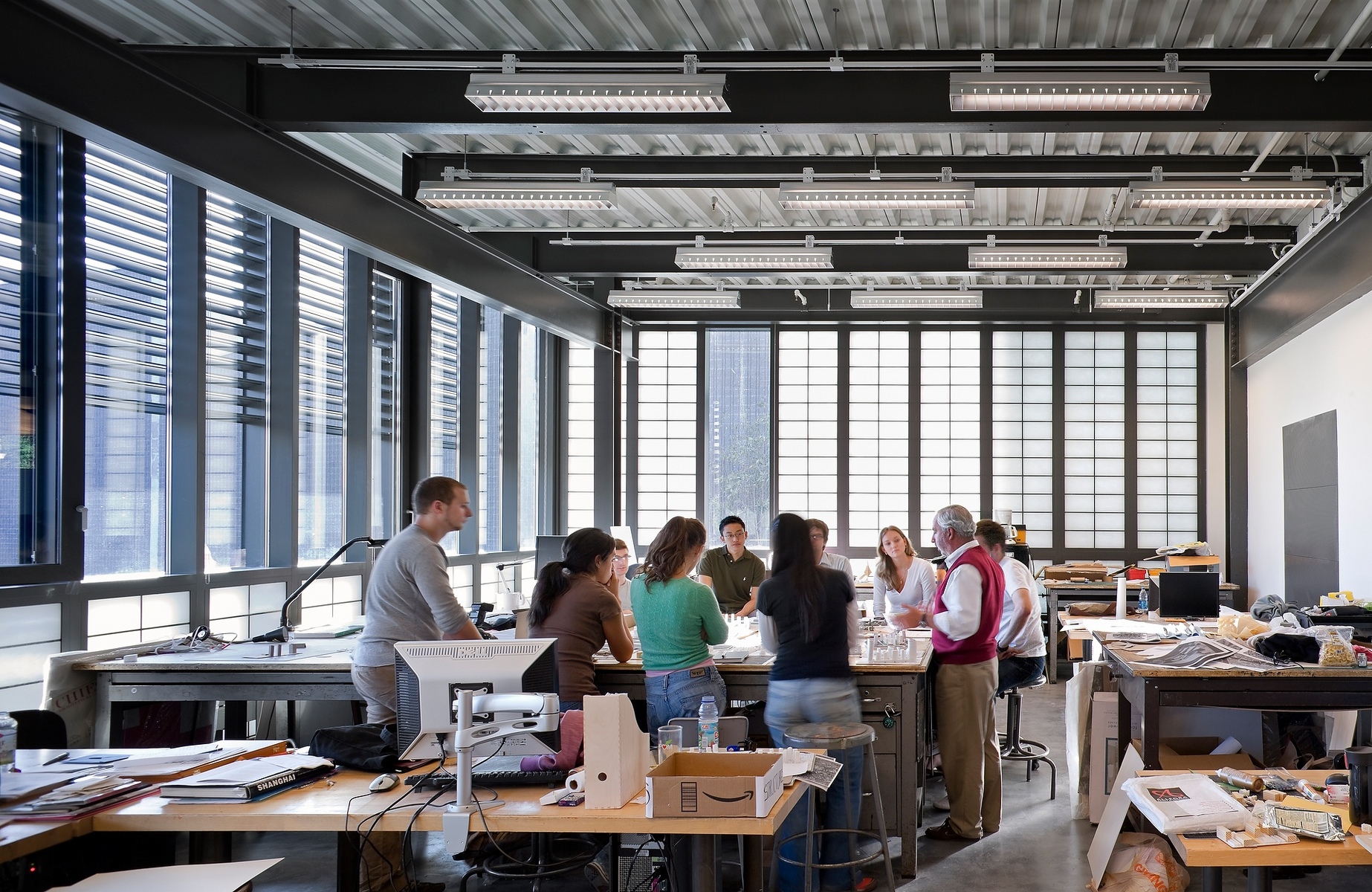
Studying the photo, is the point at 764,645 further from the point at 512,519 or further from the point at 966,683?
the point at 512,519

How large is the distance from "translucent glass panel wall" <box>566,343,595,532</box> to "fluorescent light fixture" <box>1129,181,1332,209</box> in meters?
6.66

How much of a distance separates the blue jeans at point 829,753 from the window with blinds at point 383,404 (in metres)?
4.25

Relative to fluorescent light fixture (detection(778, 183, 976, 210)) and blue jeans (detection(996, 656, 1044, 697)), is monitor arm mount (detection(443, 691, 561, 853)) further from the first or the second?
fluorescent light fixture (detection(778, 183, 976, 210))

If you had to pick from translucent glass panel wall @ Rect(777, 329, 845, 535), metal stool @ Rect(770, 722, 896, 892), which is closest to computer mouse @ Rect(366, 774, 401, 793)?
metal stool @ Rect(770, 722, 896, 892)

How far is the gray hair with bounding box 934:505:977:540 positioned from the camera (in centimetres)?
491

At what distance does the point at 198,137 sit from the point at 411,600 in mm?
2454

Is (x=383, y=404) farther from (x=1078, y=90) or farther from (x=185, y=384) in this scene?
(x=1078, y=90)

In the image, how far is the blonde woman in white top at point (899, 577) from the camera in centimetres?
698

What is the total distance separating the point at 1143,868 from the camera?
4254 mm

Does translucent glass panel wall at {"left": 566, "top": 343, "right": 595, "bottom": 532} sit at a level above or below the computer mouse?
above

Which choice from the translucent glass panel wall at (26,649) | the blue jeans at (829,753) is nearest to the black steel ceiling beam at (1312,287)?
the blue jeans at (829,753)

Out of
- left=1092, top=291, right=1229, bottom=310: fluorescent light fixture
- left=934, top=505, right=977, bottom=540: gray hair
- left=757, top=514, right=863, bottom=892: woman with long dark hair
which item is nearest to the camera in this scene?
left=757, top=514, right=863, bottom=892: woman with long dark hair

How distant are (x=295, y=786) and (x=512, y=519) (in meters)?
7.11

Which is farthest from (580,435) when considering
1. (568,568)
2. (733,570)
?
(568,568)
